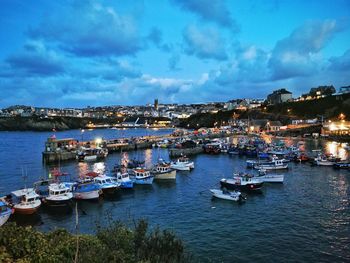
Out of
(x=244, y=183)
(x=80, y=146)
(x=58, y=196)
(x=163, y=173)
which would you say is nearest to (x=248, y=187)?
(x=244, y=183)

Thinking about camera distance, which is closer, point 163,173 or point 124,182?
point 124,182

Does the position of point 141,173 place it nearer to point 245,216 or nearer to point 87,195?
point 87,195

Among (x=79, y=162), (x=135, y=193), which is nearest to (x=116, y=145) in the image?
(x=79, y=162)

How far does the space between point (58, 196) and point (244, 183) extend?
19.7 metres

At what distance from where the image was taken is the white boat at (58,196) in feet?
107

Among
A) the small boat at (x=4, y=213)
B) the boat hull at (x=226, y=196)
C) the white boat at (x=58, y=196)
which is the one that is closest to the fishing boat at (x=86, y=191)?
the white boat at (x=58, y=196)

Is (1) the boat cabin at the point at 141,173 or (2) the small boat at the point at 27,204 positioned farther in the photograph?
(1) the boat cabin at the point at 141,173

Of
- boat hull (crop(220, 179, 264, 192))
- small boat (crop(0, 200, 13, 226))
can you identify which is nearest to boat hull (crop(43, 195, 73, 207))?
small boat (crop(0, 200, 13, 226))

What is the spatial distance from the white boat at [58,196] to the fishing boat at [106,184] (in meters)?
4.05

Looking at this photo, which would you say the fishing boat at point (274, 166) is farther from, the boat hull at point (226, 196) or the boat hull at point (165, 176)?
the boat hull at point (226, 196)

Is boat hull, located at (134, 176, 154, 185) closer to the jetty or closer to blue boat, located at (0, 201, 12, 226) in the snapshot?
blue boat, located at (0, 201, 12, 226)

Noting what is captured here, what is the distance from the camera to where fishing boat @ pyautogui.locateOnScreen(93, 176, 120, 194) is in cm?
3703

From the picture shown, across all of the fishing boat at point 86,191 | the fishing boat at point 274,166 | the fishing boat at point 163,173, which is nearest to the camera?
the fishing boat at point 86,191

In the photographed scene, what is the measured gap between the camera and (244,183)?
128 feet
